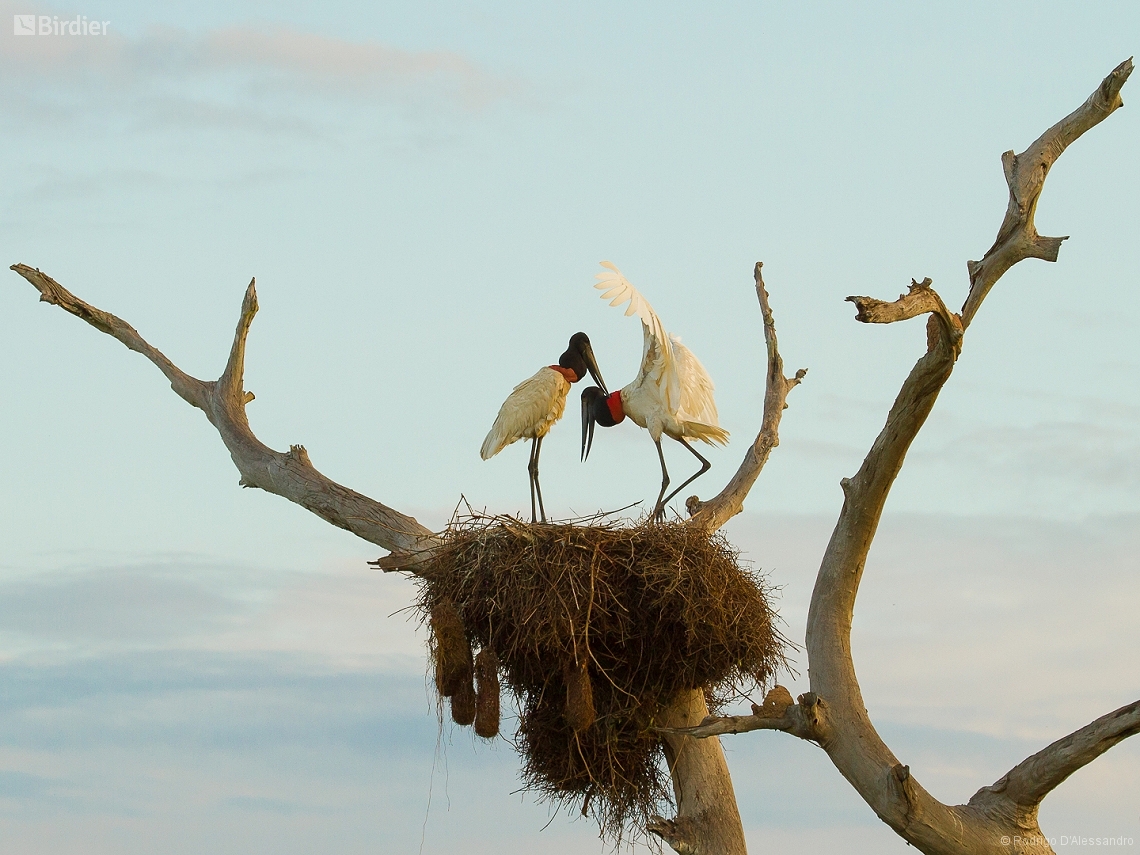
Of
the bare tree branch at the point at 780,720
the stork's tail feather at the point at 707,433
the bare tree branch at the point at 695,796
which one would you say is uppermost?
the stork's tail feather at the point at 707,433

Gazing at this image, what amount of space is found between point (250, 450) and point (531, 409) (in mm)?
1984

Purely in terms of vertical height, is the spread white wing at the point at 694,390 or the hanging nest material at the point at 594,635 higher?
the spread white wing at the point at 694,390

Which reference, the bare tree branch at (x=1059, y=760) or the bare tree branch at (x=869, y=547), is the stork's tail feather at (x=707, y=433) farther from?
the bare tree branch at (x=1059, y=760)

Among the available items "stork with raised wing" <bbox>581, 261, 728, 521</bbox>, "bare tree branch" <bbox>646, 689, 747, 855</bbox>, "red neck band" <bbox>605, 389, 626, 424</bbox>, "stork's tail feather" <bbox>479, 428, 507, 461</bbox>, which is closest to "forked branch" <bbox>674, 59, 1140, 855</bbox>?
"bare tree branch" <bbox>646, 689, 747, 855</bbox>

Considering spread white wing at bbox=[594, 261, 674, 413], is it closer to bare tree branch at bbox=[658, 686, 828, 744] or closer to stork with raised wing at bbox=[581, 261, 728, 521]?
stork with raised wing at bbox=[581, 261, 728, 521]

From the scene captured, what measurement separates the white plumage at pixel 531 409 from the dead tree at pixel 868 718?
1027 mm

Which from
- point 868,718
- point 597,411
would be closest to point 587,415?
point 597,411

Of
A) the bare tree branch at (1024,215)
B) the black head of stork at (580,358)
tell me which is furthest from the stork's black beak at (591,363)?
the bare tree branch at (1024,215)

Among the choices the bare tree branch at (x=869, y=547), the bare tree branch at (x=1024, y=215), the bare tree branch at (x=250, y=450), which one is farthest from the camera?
the bare tree branch at (x=250, y=450)

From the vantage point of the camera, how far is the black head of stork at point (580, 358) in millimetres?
10695

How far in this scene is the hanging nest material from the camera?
8.03 m

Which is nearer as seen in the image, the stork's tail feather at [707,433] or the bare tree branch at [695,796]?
the bare tree branch at [695,796]

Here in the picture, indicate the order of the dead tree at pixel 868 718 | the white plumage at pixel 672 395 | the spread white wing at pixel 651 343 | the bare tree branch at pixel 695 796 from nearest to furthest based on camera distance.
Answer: the dead tree at pixel 868 718
the bare tree branch at pixel 695 796
the spread white wing at pixel 651 343
the white plumage at pixel 672 395

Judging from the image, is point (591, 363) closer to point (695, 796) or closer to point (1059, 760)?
point (695, 796)
